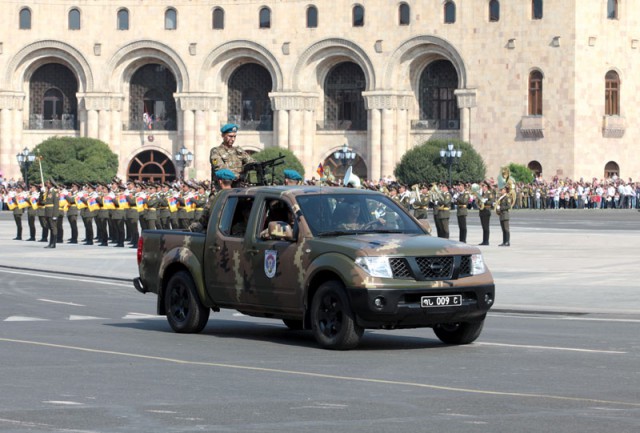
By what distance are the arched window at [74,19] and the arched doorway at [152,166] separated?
25.9 feet

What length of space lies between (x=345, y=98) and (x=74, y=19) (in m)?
15.6

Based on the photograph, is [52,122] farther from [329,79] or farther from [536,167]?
[536,167]

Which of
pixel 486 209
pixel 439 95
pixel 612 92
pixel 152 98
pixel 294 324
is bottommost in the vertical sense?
pixel 294 324

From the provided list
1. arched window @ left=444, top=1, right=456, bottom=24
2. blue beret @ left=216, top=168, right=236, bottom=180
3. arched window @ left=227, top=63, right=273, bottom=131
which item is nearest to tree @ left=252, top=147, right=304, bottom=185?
arched window @ left=227, top=63, right=273, bottom=131

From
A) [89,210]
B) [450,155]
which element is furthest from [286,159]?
[89,210]

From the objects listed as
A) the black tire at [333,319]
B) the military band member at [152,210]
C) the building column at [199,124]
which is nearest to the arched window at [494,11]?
the building column at [199,124]

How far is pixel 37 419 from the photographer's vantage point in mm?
9977

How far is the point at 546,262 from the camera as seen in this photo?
30.3 meters

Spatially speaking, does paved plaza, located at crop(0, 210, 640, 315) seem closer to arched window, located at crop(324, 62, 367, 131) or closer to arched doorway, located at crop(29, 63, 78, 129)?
arched window, located at crop(324, 62, 367, 131)

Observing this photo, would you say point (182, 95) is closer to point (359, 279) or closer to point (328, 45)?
point (328, 45)

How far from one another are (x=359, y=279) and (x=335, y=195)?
5.47ft

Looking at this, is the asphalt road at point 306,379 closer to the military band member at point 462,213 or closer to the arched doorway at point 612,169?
the military band member at point 462,213

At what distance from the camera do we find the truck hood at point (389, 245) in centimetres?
1434

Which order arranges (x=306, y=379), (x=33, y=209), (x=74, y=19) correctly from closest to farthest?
(x=306, y=379), (x=33, y=209), (x=74, y=19)
